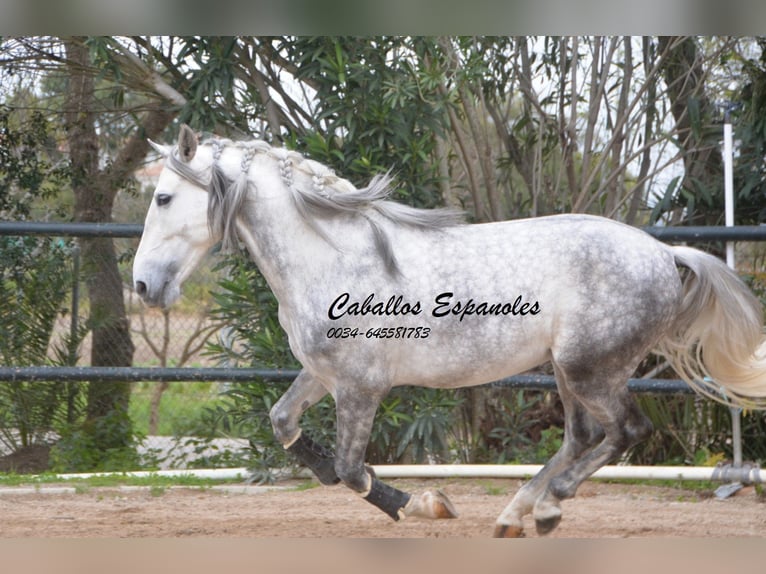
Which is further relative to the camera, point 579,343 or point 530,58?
point 530,58

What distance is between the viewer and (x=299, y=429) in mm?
3516

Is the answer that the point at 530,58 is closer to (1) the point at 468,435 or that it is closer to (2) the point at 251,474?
(1) the point at 468,435

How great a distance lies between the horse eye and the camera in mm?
3297

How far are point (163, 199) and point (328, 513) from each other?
6.02ft

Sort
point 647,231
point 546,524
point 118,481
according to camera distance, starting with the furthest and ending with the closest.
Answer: point 118,481
point 647,231
point 546,524

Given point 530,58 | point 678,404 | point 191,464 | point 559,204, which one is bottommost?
point 191,464

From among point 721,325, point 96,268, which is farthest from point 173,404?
point 721,325

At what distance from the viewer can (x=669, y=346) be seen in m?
3.68

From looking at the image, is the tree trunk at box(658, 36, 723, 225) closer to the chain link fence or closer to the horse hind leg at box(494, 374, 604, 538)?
the horse hind leg at box(494, 374, 604, 538)

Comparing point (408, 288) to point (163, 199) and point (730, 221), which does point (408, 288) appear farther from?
point (730, 221)

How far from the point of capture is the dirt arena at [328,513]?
3.89 meters

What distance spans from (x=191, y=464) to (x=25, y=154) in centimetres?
247

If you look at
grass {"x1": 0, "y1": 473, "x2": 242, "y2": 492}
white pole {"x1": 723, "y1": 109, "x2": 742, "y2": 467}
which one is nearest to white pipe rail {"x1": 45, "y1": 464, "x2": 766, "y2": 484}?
white pole {"x1": 723, "y1": 109, "x2": 742, "y2": 467}
